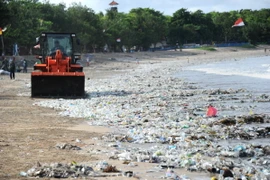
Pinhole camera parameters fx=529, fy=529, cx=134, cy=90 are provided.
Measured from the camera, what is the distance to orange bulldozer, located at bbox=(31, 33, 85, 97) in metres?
20.8

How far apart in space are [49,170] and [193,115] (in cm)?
841

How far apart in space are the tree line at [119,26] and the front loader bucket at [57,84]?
29086mm

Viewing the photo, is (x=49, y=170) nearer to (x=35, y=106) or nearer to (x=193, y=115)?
(x=193, y=115)

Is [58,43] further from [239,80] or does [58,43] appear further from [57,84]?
[239,80]

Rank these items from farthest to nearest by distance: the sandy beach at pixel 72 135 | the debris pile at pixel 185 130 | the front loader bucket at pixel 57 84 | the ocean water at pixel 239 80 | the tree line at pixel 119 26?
the tree line at pixel 119 26 < the front loader bucket at pixel 57 84 < the ocean water at pixel 239 80 < the debris pile at pixel 185 130 < the sandy beach at pixel 72 135

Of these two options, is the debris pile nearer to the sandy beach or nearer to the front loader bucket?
the sandy beach

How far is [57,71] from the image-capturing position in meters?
21.9

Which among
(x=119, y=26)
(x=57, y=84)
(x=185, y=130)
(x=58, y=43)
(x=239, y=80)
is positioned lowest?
(x=239, y=80)

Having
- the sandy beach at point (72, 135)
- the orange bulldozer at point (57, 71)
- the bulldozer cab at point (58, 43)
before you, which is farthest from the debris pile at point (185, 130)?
the bulldozer cab at point (58, 43)

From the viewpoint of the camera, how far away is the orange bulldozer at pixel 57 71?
20781mm

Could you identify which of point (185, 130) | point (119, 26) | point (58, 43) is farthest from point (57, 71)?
point (119, 26)

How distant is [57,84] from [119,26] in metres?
74.5

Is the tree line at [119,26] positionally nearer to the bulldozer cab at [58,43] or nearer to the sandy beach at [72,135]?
the bulldozer cab at [58,43]

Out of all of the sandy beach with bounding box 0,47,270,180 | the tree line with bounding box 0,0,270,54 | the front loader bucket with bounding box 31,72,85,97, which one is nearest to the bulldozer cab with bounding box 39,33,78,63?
the front loader bucket with bounding box 31,72,85,97
